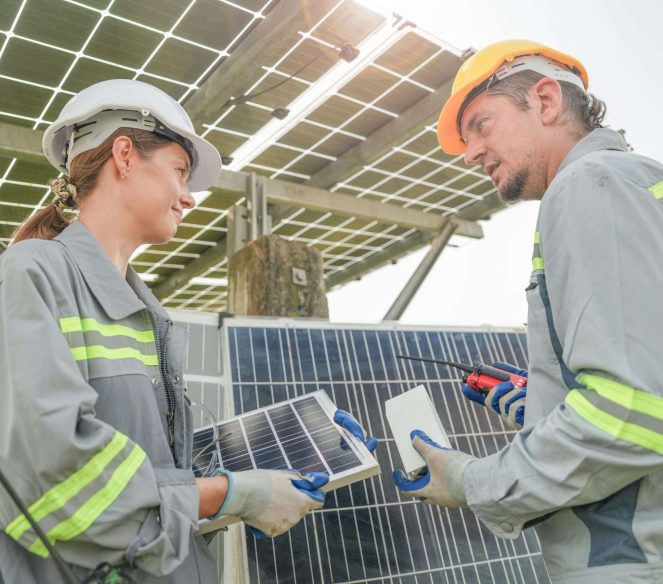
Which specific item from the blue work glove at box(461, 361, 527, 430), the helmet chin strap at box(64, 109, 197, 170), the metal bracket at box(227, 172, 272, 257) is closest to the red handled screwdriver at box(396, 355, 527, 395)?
the blue work glove at box(461, 361, 527, 430)

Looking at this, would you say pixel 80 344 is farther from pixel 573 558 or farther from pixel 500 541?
pixel 500 541

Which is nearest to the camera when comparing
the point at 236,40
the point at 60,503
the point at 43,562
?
the point at 60,503

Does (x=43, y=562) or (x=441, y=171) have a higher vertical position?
(x=441, y=171)

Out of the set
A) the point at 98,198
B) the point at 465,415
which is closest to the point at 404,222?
the point at 465,415

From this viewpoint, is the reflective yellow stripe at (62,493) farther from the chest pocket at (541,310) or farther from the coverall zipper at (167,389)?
the chest pocket at (541,310)

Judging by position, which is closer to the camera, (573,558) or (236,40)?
(573,558)

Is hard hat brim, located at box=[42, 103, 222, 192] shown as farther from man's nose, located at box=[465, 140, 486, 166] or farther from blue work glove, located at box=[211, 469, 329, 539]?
blue work glove, located at box=[211, 469, 329, 539]

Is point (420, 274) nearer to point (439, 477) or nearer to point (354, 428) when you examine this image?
point (354, 428)

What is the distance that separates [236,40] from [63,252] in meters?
5.74

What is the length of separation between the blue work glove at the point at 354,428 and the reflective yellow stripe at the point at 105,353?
81cm

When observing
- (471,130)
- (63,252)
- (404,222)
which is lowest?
(63,252)

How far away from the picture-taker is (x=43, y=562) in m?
1.44

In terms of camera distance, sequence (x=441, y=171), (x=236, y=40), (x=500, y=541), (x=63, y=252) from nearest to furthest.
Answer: (x=63, y=252), (x=500, y=541), (x=236, y=40), (x=441, y=171)

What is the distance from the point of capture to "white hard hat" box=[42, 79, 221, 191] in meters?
2.06
